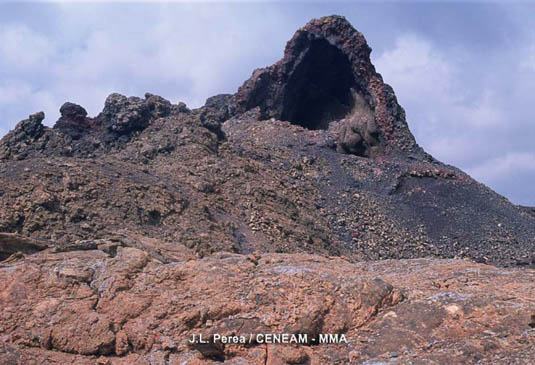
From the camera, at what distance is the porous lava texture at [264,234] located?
16.5 ft

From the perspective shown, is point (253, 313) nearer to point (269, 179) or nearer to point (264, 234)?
point (264, 234)

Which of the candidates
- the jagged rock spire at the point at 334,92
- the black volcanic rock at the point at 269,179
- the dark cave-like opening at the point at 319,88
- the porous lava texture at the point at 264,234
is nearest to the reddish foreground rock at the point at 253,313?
the porous lava texture at the point at 264,234

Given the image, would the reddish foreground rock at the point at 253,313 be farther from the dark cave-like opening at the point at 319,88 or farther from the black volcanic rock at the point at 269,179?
the dark cave-like opening at the point at 319,88

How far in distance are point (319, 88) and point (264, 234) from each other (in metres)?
19.8

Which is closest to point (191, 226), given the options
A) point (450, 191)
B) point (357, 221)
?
point (357, 221)

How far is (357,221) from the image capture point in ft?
68.8

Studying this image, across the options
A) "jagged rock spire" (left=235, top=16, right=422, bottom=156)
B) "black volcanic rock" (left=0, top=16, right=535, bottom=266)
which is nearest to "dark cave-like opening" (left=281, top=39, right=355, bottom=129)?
"jagged rock spire" (left=235, top=16, right=422, bottom=156)

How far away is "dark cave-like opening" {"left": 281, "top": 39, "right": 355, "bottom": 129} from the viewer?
3161 cm

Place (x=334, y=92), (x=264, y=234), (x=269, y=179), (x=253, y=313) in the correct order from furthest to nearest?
1. (x=334, y=92)
2. (x=269, y=179)
3. (x=264, y=234)
4. (x=253, y=313)

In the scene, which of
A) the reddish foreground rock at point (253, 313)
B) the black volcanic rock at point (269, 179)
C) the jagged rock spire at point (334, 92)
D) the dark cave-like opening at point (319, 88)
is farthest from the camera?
the dark cave-like opening at point (319, 88)

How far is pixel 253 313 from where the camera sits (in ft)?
17.0

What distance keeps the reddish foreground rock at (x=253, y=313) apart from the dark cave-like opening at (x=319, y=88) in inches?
1052

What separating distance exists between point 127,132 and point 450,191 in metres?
14.2

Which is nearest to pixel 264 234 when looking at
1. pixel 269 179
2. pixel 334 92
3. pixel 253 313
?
pixel 269 179
